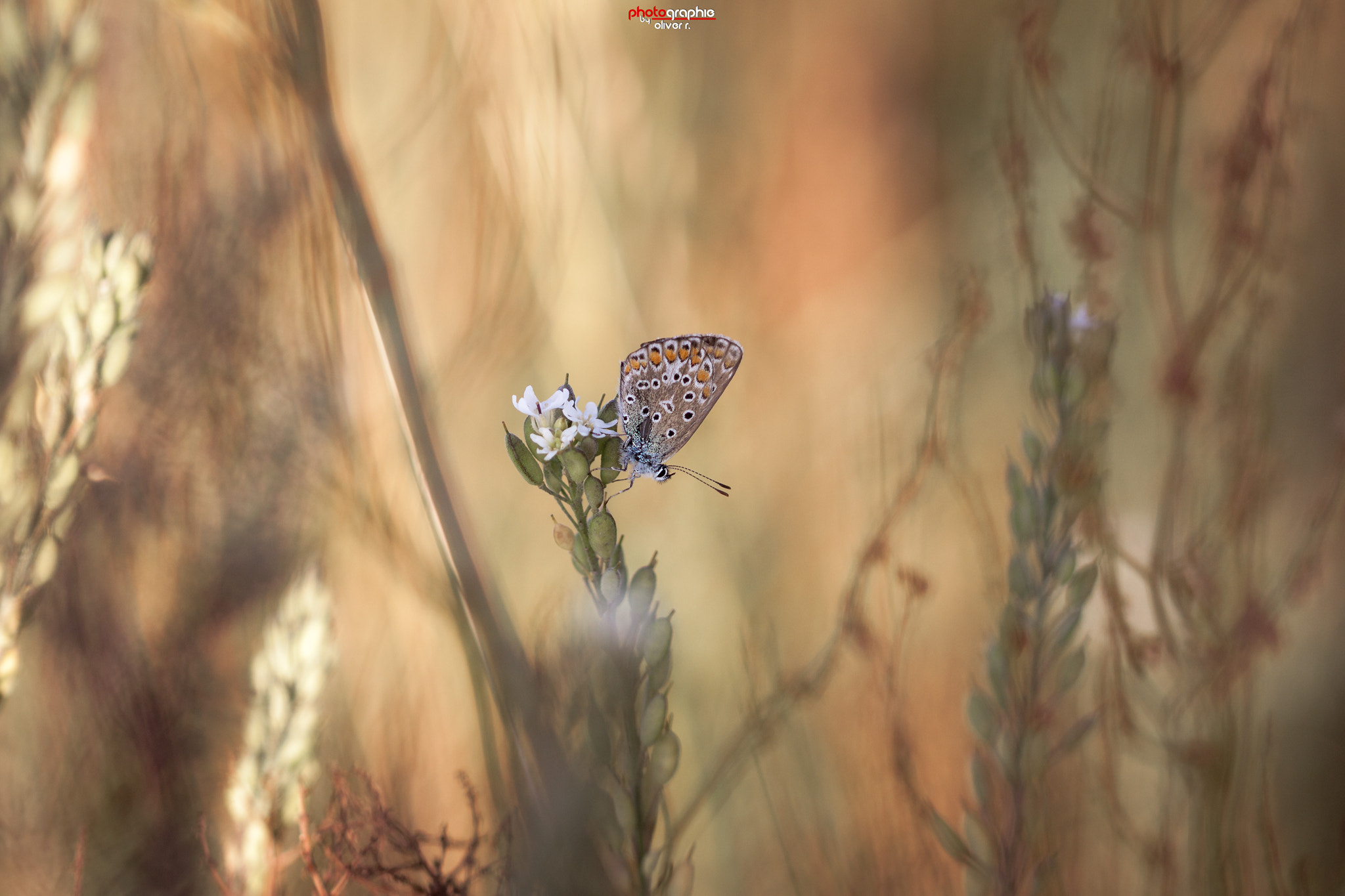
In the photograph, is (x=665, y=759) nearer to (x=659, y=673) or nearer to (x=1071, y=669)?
(x=659, y=673)

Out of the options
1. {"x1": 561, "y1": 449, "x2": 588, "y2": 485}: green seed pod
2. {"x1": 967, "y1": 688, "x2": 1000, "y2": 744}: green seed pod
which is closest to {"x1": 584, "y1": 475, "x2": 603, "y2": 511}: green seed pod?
{"x1": 561, "y1": 449, "x2": 588, "y2": 485}: green seed pod

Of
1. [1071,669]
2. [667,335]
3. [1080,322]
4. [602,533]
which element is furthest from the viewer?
[667,335]

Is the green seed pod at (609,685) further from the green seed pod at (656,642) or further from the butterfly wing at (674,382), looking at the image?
the butterfly wing at (674,382)

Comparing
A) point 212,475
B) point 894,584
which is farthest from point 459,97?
point 894,584

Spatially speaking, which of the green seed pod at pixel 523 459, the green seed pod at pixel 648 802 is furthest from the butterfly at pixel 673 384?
the green seed pod at pixel 648 802

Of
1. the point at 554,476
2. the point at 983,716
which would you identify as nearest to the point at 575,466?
the point at 554,476

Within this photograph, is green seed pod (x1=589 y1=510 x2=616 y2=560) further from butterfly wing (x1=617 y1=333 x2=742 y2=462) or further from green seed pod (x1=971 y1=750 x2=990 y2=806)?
green seed pod (x1=971 y1=750 x2=990 y2=806)

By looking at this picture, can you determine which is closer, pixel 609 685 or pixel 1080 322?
pixel 609 685

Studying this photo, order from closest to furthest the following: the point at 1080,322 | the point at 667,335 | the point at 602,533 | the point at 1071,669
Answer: the point at 602,533 < the point at 1071,669 < the point at 1080,322 < the point at 667,335
